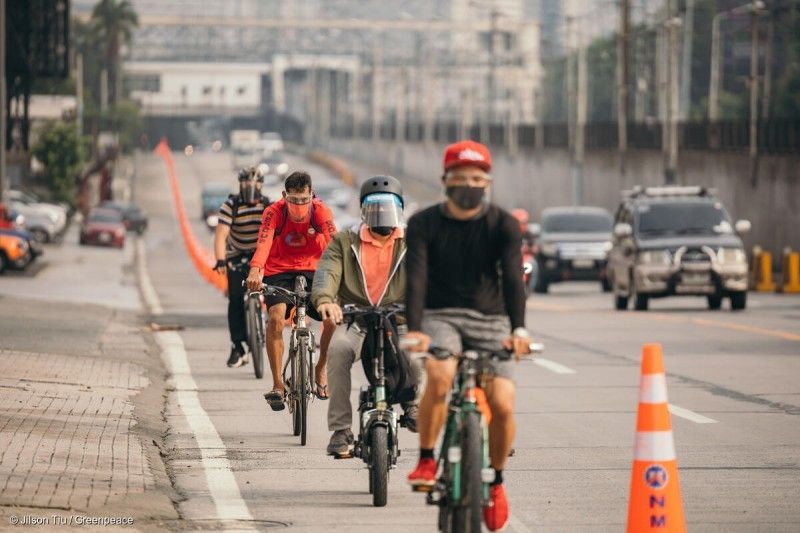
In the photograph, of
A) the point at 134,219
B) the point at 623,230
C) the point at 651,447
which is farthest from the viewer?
the point at 134,219

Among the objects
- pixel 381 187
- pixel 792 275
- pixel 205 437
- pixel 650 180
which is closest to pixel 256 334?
pixel 205 437

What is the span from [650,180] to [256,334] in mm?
55069

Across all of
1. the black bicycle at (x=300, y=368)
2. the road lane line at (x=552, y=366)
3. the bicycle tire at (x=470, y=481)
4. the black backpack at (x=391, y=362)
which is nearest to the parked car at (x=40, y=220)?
the road lane line at (x=552, y=366)

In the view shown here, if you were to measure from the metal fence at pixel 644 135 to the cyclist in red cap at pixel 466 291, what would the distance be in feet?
156

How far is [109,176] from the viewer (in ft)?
357

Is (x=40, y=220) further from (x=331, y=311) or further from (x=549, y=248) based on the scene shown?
(x=331, y=311)

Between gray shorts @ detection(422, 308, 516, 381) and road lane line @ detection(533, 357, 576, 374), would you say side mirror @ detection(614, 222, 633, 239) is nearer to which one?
road lane line @ detection(533, 357, 576, 374)

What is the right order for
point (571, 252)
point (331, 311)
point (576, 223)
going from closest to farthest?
point (331, 311) < point (571, 252) < point (576, 223)

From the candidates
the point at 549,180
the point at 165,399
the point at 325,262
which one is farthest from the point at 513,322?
the point at 549,180

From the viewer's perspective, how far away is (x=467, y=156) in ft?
28.2

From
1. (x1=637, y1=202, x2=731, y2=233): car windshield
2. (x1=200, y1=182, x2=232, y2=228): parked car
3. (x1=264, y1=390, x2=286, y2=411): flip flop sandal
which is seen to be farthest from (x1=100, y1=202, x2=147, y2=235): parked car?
(x1=264, y1=390, x2=286, y2=411): flip flop sandal

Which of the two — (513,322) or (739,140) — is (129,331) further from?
(739,140)

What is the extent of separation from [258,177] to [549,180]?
74817mm

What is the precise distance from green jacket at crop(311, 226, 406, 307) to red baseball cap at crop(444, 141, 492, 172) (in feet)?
7.18
